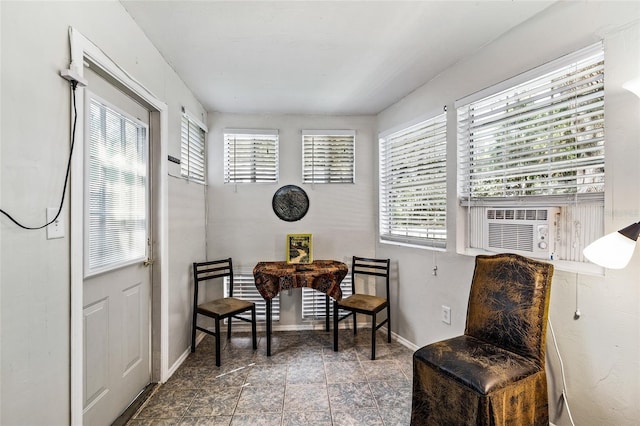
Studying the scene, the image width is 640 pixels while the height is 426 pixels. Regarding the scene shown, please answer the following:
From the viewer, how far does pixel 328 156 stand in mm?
3484

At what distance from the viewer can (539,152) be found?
1.79m

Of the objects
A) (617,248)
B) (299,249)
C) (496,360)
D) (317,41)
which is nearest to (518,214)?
(617,248)

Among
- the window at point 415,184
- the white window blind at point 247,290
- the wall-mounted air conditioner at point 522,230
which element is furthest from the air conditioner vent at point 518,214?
the white window blind at point 247,290

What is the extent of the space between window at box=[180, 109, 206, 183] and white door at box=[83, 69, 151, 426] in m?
0.53

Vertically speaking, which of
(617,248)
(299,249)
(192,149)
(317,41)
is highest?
(317,41)

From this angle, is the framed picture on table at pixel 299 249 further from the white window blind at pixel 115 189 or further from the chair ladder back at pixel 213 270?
the white window blind at pixel 115 189

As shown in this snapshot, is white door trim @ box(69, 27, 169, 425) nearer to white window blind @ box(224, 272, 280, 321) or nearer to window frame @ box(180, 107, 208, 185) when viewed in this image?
window frame @ box(180, 107, 208, 185)

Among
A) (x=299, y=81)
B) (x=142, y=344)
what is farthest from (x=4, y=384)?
(x=299, y=81)

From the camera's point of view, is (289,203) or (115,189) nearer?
(115,189)

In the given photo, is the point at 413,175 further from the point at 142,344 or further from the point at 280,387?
the point at 142,344

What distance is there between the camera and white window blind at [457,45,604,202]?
1.56 metres

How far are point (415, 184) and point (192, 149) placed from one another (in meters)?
2.33

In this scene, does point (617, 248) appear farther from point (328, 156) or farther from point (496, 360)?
point (328, 156)

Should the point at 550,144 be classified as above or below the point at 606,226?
above
